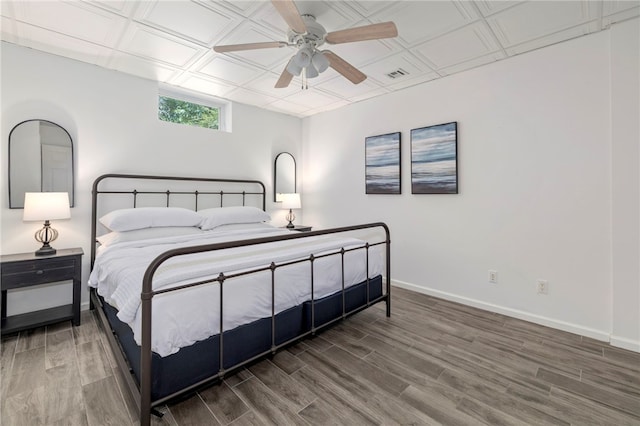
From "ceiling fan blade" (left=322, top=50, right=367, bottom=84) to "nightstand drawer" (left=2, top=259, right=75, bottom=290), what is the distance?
2882mm

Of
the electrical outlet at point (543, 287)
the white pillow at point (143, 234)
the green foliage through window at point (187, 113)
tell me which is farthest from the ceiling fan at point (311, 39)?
the electrical outlet at point (543, 287)

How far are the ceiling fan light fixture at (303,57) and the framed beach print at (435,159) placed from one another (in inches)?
74.3

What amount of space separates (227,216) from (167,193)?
820 mm

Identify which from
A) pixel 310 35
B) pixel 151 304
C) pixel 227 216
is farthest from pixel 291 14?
pixel 227 216

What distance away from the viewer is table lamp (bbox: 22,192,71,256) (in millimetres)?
2512

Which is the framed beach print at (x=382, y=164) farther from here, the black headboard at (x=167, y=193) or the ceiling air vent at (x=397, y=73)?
the black headboard at (x=167, y=193)

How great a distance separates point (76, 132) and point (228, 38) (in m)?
1.88

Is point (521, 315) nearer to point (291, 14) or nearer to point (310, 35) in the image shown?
point (310, 35)

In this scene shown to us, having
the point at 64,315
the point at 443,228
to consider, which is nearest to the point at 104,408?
the point at 64,315

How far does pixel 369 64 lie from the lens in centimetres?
305

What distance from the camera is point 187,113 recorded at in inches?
156

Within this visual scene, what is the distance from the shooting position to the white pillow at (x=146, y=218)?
2787mm

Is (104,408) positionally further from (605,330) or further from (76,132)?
(605,330)

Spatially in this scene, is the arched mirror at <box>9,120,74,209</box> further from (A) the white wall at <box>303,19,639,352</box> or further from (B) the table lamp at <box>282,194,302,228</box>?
(A) the white wall at <box>303,19,639,352</box>
